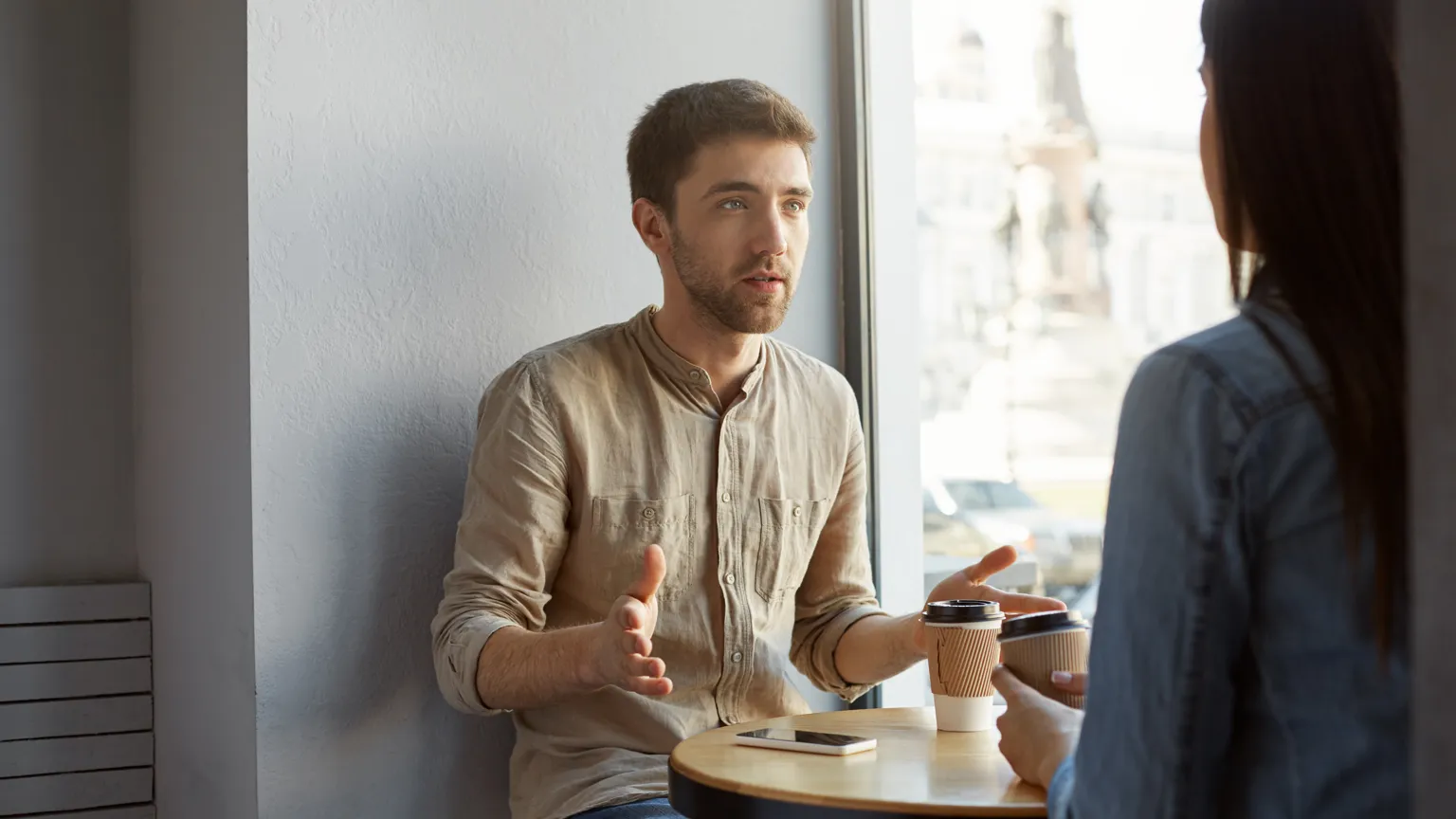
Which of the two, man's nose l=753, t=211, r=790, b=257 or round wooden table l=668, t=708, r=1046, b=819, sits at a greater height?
man's nose l=753, t=211, r=790, b=257

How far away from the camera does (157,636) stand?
2506mm

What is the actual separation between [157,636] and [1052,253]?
82.6 inches

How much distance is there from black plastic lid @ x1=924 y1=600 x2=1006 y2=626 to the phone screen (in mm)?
157

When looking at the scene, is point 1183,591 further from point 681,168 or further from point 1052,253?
point 1052,253

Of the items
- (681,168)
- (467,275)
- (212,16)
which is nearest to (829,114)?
(681,168)

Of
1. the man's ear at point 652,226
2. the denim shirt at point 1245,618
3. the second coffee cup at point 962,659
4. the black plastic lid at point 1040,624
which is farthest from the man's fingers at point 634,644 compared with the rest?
the man's ear at point 652,226

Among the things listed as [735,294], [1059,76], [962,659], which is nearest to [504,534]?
[735,294]

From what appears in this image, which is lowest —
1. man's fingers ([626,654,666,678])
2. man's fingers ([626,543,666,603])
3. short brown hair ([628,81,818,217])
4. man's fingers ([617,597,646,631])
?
man's fingers ([626,654,666,678])

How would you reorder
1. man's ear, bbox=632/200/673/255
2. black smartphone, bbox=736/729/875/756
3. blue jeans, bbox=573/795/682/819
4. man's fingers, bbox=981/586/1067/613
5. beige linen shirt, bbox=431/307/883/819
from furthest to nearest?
man's ear, bbox=632/200/673/255 → beige linen shirt, bbox=431/307/883/819 → blue jeans, bbox=573/795/682/819 → man's fingers, bbox=981/586/1067/613 → black smartphone, bbox=736/729/875/756

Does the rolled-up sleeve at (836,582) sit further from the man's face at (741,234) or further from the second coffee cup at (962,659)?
the second coffee cup at (962,659)

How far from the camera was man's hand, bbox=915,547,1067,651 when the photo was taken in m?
1.66

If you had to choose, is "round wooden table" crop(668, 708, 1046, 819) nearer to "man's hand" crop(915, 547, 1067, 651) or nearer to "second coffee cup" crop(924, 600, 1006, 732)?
"second coffee cup" crop(924, 600, 1006, 732)

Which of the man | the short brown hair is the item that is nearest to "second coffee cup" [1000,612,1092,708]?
the man

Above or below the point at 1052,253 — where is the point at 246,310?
below
